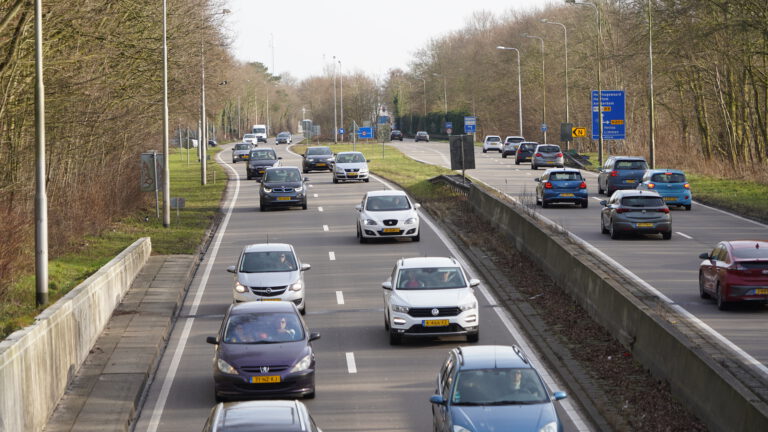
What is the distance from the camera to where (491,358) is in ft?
43.8

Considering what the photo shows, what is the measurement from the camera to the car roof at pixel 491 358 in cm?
1311

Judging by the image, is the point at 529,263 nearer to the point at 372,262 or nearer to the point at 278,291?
the point at 372,262

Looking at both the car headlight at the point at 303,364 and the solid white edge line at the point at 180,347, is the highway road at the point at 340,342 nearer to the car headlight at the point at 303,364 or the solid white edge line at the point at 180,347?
the solid white edge line at the point at 180,347

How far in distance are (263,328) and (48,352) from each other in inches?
128

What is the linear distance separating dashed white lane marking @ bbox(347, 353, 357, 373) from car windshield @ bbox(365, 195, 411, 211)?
14892 millimetres

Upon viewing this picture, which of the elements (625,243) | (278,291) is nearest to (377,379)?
(278,291)

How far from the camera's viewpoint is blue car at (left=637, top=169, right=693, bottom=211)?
38.9 metres

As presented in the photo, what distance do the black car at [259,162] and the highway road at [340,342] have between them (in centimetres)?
2289

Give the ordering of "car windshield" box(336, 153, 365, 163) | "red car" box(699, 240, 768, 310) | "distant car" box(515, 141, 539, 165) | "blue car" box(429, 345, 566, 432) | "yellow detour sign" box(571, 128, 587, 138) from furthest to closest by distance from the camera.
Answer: "distant car" box(515, 141, 539, 165) < "yellow detour sign" box(571, 128, 587, 138) < "car windshield" box(336, 153, 365, 163) < "red car" box(699, 240, 768, 310) < "blue car" box(429, 345, 566, 432)

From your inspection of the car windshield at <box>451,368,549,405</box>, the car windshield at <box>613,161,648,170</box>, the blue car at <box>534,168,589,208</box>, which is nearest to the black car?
the car windshield at <box>613,161,648,170</box>

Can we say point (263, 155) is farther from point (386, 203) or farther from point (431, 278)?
point (431, 278)

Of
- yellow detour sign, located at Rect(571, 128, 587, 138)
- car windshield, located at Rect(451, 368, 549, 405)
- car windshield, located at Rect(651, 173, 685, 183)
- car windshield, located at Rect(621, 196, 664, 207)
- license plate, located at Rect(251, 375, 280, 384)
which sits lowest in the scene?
license plate, located at Rect(251, 375, 280, 384)

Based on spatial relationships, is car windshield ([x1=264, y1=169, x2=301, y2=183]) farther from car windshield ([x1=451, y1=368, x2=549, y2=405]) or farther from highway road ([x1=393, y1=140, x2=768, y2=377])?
car windshield ([x1=451, y1=368, x2=549, y2=405])

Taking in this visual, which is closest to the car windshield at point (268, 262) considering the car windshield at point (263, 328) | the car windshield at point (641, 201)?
the car windshield at point (263, 328)
